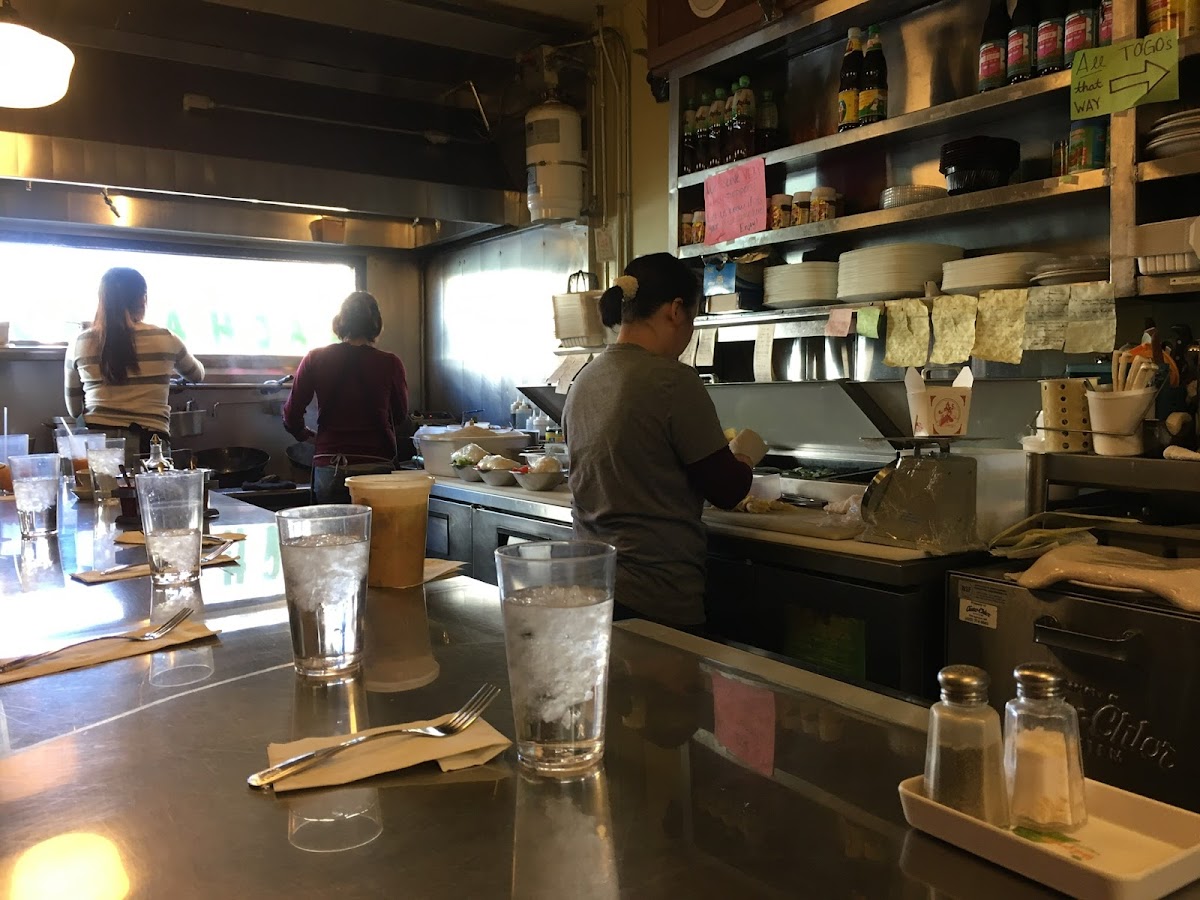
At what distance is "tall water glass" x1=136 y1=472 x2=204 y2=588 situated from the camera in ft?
4.96

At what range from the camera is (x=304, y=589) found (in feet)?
3.35

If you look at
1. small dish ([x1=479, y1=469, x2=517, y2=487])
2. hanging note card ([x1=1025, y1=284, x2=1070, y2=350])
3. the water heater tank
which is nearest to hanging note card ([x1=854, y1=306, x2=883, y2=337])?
hanging note card ([x1=1025, y1=284, x2=1070, y2=350])

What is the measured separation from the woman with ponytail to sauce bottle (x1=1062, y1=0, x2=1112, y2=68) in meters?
3.59

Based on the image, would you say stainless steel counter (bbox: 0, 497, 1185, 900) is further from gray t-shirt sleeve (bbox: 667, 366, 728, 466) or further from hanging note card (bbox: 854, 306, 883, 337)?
hanging note card (bbox: 854, 306, 883, 337)

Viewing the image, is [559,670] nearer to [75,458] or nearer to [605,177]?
[75,458]

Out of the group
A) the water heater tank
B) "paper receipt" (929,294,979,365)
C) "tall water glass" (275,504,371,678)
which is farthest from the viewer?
the water heater tank

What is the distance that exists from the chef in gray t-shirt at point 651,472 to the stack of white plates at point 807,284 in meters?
0.98

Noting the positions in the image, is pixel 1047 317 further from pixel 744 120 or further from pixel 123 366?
pixel 123 366

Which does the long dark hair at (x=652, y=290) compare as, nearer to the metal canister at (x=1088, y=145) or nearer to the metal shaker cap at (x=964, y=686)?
the metal canister at (x=1088, y=145)

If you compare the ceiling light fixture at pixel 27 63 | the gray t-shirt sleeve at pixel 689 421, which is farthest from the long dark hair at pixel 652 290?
the ceiling light fixture at pixel 27 63

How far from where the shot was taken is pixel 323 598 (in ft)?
3.38

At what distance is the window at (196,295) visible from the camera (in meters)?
5.12

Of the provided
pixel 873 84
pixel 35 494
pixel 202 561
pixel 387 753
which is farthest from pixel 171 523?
pixel 873 84

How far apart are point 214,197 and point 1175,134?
3.75 meters
